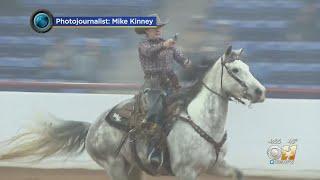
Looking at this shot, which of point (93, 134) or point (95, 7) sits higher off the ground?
point (95, 7)

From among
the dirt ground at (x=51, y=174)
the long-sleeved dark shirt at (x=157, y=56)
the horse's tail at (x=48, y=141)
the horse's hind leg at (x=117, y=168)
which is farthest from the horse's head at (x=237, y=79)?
the horse's tail at (x=48, y=141)

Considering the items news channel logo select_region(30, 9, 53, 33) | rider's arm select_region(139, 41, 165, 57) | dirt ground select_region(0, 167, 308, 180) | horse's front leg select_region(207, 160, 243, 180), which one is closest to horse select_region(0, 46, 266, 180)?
horse's front leg select_region(207, 160, 243, 180)

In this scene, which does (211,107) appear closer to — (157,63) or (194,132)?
(194,132)

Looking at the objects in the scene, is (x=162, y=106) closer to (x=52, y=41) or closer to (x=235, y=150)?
(x=235, y=150)

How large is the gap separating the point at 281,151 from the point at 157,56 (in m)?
1.27

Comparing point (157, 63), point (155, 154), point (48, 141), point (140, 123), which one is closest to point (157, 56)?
point (157, 63)

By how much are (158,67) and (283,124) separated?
112 centimetres

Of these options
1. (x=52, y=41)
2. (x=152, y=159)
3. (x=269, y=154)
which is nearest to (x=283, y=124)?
(x=269, y=154)

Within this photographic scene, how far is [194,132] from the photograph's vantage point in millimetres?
5383

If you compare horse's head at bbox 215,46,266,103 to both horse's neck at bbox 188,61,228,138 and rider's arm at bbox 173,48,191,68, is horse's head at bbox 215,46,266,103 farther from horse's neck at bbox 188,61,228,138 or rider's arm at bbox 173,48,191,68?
rider's arm at bbox 173,48,191,68

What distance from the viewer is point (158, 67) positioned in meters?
5.42

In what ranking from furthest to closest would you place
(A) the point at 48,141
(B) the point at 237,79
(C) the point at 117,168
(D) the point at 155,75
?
(A) the point at 48,141, (C) the point at 117,168, (D) the point at 155,75, (B) the point at 237,79

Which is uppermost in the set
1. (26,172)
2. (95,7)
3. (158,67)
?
(95,7)

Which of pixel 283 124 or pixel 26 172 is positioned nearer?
pixel 283 124
